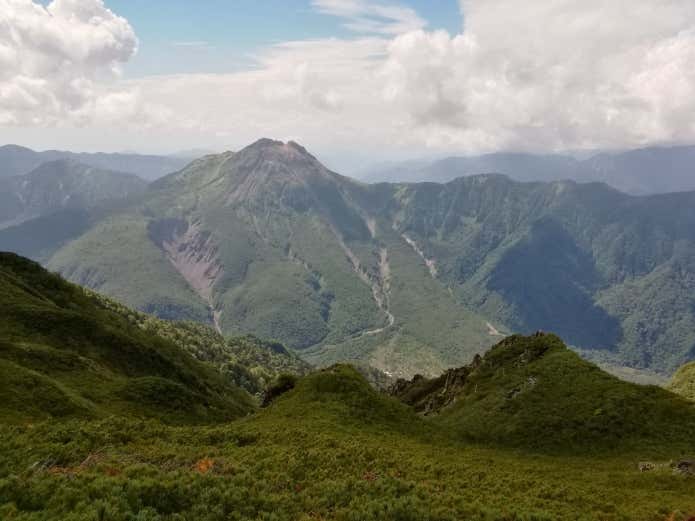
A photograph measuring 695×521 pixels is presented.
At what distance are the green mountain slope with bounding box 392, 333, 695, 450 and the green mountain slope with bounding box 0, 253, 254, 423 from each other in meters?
43.6

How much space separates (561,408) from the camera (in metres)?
68.1

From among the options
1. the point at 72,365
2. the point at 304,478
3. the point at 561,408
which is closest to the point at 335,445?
the point at 304,478

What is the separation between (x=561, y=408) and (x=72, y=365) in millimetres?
74320

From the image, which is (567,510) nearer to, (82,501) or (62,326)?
(82,501)

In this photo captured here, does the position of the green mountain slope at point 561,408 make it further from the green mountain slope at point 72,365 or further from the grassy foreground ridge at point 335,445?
the green mountain slope at point 72,365

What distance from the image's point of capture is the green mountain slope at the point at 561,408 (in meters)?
60.5

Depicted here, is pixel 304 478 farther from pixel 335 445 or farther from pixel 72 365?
pixel 72 365

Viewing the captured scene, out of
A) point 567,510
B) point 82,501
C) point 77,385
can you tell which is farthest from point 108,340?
point 567,510

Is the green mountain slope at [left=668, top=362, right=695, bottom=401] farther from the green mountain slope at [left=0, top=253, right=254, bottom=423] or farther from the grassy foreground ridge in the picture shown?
the green mountain slope at [left=0, top=253, right=254, bottom=423]

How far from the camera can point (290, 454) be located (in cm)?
4062

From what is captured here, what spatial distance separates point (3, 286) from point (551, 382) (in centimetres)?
10969

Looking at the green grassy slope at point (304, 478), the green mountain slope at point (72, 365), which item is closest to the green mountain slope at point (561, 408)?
the green grassy slope at point (304, 478)

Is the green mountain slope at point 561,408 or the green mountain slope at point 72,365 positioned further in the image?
the green mountain slope at point 561,408

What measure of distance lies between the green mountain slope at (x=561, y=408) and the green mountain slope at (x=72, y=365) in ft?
143
